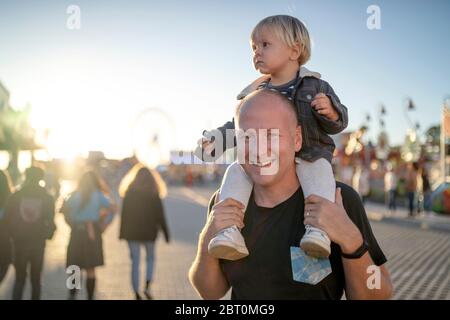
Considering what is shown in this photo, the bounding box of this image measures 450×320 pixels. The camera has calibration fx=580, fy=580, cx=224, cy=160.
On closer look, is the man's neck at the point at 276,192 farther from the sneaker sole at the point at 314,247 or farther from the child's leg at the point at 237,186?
the sneaker sole at the point at 314,247

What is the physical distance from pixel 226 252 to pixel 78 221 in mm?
5756

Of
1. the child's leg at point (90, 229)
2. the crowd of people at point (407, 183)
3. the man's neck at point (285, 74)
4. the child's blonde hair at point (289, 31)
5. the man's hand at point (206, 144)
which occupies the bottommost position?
the crowd of people at point (407, 183)

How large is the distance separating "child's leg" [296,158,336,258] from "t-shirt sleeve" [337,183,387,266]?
66mm

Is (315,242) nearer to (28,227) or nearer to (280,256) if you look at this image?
(280,256)

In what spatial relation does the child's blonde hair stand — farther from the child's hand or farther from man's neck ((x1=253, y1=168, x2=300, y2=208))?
man's neck ((x1=253, y1=168, x2=300, y2=208))

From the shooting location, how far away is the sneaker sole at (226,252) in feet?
6.26

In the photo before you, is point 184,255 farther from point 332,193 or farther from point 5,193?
point 332,193

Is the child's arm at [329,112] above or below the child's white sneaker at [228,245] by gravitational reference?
above

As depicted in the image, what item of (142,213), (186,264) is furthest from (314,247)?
(186,264)

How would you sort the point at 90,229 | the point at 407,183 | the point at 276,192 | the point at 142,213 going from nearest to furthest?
1. the point at 276,192
2. the point at 90,229
3. the point at 142,213
4. the point at 407,183

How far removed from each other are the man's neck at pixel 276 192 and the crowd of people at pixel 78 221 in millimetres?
5088

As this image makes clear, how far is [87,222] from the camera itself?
7.33 meters

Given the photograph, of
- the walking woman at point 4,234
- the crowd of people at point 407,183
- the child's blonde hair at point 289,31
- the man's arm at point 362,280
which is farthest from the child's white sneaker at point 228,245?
the crowd of people at point 407,183

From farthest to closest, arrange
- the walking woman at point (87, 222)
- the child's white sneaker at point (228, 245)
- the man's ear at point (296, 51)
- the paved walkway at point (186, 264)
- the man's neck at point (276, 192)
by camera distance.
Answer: the paved walkway at point (186, 264)
the walking woman at point (87, 222)
the man's ear at point (296, 51)
the man's neck at point (276, 192)
the child's white sneaker at point (228, 245)
